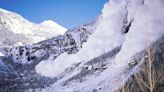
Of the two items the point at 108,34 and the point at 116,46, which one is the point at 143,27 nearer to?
the point at 116,46

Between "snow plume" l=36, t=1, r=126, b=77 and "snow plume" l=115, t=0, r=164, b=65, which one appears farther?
"snow plume" l=36, t=1, r=126, b=77

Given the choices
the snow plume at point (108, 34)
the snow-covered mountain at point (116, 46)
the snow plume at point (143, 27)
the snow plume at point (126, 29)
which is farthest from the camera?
the snow plume at point (108, 34)

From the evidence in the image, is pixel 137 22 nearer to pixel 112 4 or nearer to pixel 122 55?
pixel 122 55

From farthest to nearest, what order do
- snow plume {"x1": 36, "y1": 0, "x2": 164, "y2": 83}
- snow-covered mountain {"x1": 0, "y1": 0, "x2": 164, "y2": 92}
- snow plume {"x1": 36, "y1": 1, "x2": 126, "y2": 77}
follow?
snow plume {"x1": 36, "y1": 1, "x2": 126, "y2": 77}
snow plume {"x1": 36, "y1": 0, "x2": 164, "y2": 83}
snow-covered mountain {"x1": 0, "y1": 0, "x2": 164, "y2": 92}

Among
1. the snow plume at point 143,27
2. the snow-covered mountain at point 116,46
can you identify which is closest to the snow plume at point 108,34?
the snow-covered mountain at point 116,46

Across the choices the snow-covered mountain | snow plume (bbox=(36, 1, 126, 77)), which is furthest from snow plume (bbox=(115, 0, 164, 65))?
snow plume (bbox=(36, 1, 126, 77))

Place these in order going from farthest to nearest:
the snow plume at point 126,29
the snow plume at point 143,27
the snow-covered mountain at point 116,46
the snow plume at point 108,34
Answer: the snow plume at point 108,34 → the snow plume at point 126,29 → the snow plume at point 143,27 → the snow-covered mountain at point 116,46

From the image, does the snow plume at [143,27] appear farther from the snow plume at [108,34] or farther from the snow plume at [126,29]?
the snow plume at [108,34]

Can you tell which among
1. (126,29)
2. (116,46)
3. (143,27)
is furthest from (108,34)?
(143,27)

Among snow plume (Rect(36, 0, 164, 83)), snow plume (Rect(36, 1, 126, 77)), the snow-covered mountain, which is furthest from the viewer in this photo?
snow plume (Rect(36, 1, 126, 77))

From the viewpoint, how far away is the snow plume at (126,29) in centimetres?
13600

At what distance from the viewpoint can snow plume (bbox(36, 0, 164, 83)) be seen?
5354 inches

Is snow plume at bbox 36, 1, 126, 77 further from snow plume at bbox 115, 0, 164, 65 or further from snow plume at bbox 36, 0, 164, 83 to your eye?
snow plume at bbox 115, 0, 164, 65

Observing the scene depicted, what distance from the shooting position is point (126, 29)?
550 feet
